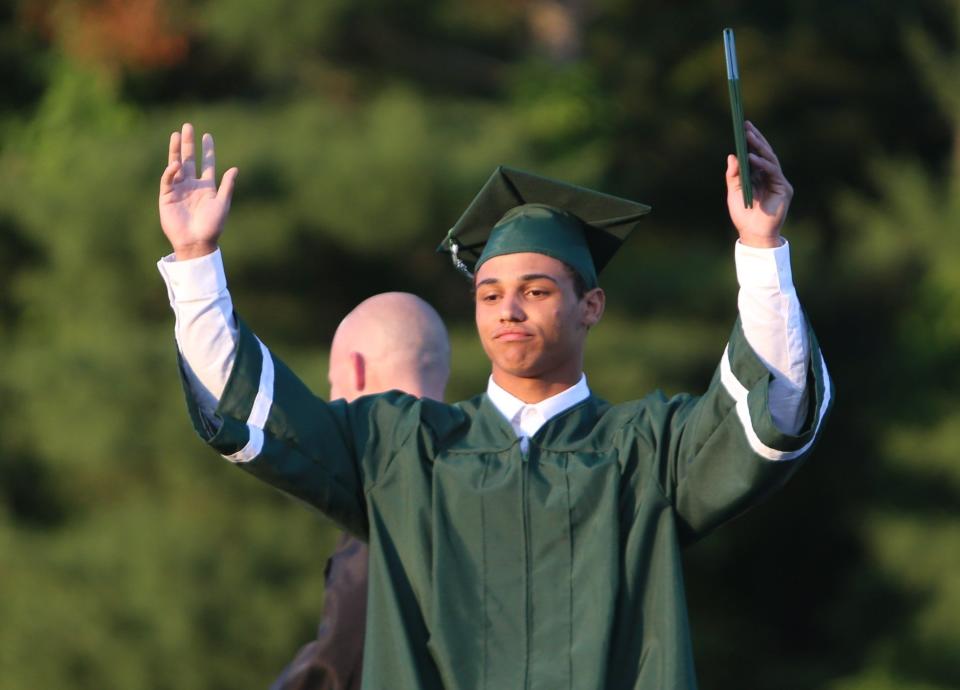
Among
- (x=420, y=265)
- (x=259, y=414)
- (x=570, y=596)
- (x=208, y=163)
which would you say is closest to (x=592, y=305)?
(x=570, y=596)

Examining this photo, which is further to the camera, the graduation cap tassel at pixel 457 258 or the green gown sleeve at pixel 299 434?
the graduation cap tassel at pixel 457 258

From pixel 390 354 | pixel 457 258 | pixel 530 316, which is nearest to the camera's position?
pixel 530 316

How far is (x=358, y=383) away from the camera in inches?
221

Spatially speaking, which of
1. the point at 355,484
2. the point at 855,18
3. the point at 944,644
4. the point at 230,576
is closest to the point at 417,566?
the point at 355,484

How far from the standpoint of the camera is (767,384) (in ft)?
13.0

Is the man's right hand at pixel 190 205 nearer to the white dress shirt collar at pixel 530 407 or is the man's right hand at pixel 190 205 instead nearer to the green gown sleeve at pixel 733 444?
the white dress shirt collar at pixel 530 407

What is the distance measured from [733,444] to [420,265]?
11407 millimetres

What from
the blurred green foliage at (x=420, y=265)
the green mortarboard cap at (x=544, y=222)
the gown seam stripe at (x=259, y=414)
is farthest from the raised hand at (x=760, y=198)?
the blurred green foliage at (x=420, y=265)

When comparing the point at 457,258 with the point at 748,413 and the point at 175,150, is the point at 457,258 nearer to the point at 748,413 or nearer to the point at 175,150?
the point at 175,150

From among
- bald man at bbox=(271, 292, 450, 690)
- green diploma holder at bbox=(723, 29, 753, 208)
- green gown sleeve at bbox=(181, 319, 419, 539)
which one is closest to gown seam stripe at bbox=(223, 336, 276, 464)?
green gown sleeve at bbox=(181, 319, 419, 539)

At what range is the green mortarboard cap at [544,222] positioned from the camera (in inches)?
170

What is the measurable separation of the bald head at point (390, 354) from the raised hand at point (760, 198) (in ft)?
5.60

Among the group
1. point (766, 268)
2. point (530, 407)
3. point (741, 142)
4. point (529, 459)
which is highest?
point (741, 142)

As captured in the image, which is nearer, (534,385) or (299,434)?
(299,434)
